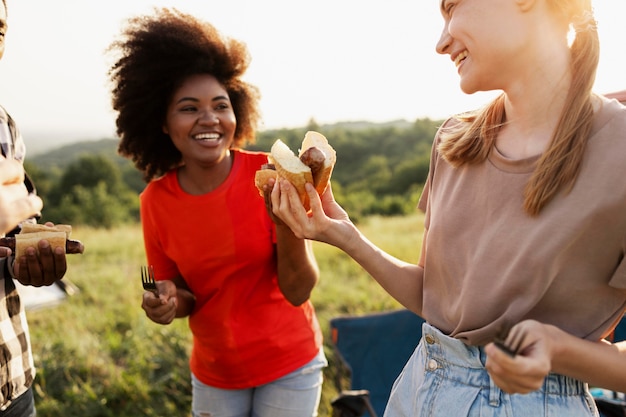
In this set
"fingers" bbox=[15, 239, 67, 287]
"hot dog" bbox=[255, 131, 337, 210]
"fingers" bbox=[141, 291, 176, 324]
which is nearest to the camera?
"hot dog" bbox=[255, 131, 337, 210]

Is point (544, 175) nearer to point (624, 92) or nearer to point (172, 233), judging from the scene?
point (624, 92)

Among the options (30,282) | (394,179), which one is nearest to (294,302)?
(30,282)

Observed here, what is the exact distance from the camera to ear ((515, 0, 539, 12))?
1561mm

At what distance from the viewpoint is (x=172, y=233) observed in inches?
111

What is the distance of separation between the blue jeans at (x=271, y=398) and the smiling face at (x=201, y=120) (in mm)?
1088

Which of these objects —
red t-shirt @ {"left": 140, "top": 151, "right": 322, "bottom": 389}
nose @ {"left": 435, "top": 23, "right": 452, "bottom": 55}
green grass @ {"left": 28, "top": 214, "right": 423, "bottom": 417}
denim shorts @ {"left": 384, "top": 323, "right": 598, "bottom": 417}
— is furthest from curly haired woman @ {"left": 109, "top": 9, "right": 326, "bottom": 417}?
green grass @ {"left": 28, "top": 214, "right": 423, "bottom": 417}

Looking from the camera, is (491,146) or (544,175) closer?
(544,175)

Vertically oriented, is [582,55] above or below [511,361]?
above

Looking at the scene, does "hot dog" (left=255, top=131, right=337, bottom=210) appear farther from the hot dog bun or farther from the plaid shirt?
the plaid shirt

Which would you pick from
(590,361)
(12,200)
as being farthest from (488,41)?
(12,200)

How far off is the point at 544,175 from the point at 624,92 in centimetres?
73

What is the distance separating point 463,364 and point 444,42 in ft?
3.08

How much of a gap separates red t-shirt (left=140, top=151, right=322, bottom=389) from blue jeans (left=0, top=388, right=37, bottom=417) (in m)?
0.76

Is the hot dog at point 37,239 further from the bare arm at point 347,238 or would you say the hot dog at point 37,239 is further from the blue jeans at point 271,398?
the blue jeans at point 271,398
